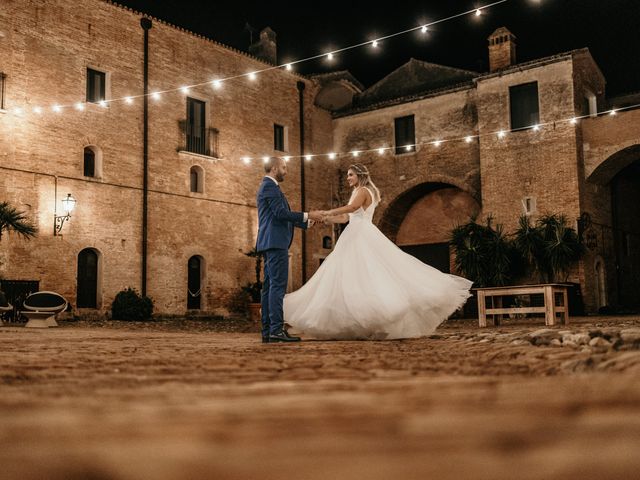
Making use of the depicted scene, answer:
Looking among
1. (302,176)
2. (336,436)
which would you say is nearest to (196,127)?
(302,176)

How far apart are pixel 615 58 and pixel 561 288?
49.8 feet

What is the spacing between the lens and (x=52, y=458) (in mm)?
576

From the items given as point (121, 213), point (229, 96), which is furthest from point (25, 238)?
point (229, 96)

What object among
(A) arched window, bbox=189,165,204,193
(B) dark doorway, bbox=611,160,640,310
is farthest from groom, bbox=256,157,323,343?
(B) dark doorway, bbox=611,160,640,310

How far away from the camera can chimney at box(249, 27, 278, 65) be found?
2192 cm

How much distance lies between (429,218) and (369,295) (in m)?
15.1

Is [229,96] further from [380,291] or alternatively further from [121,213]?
[380,291]

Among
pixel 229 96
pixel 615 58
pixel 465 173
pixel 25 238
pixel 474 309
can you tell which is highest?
pixel 615 58

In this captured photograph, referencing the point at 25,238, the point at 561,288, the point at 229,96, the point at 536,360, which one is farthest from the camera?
the point at 229,96

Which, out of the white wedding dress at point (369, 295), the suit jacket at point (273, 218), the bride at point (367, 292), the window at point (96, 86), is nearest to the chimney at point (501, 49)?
the window at point (96, 86)

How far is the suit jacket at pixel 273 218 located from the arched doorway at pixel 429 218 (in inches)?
580

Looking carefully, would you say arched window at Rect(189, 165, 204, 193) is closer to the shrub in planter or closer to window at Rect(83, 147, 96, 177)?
window at Rect(83, 147, 96, 177)

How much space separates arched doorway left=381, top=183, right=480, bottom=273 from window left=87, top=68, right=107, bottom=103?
971 centimetres

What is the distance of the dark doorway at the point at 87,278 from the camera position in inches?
593
